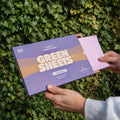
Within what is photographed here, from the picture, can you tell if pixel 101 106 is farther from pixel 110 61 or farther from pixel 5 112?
pixel 5 112

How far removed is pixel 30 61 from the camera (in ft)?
3.55

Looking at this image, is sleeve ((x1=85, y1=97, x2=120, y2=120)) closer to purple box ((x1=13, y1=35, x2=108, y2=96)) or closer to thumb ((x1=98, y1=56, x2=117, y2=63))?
purple box ((x1=13, y1=35, x2=108, y2=96))

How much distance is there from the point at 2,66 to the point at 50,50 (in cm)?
77

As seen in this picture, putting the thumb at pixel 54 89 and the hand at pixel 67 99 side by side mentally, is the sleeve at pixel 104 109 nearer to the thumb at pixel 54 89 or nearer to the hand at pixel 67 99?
the hand at pixel 67 99

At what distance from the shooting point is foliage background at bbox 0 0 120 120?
1695 mm

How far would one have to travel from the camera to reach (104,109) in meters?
1.05

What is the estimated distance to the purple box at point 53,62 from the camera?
3.45 feet

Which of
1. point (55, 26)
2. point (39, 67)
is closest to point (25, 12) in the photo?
point (55, 26)

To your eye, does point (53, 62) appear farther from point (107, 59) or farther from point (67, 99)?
point (107, 59)

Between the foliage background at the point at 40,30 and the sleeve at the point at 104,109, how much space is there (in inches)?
38.4

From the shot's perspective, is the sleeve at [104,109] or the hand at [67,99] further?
the hand at [67,99]

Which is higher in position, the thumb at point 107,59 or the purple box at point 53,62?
the purple box at point 53,62

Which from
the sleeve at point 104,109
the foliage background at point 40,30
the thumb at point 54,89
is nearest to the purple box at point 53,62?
the thumb at point 54,89

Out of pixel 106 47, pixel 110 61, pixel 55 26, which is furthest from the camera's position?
pixel 106 47
